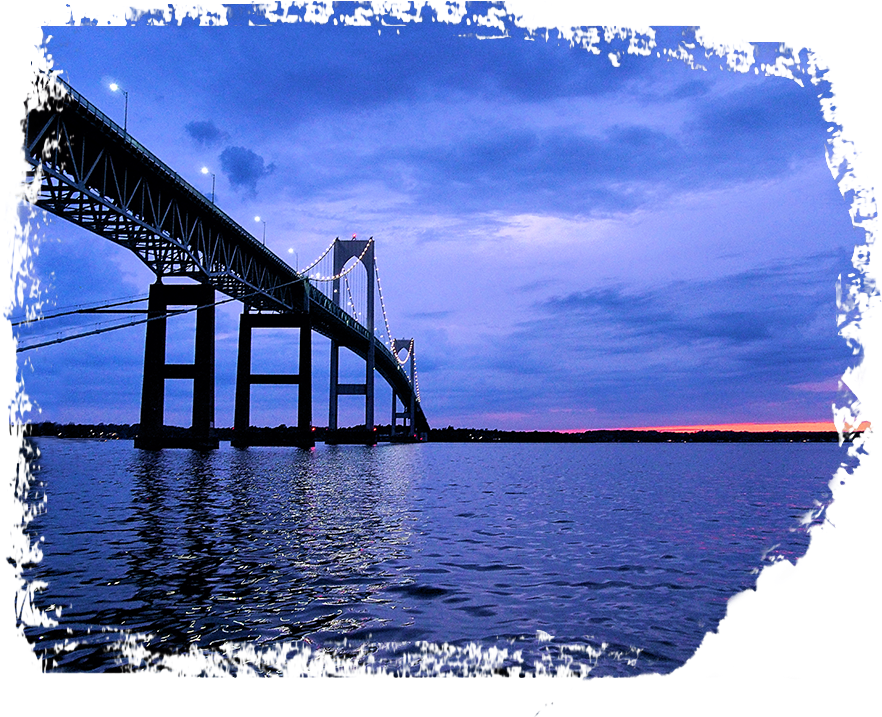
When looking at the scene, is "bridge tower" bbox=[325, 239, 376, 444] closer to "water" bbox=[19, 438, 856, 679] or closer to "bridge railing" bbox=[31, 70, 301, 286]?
"bridge railing" bbox=[31, 70, 301, 286]

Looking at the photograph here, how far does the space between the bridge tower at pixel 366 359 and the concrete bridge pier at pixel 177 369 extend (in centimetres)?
2313

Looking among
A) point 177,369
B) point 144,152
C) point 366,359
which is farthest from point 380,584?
point 366,359

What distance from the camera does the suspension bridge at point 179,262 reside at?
2478 centimetres

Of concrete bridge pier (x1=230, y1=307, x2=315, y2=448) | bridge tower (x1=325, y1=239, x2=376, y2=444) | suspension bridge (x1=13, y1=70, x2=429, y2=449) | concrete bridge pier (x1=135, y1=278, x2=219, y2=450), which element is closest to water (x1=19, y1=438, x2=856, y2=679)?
suspension bridge (x1=13, y1=70, x2=429, y2=449)

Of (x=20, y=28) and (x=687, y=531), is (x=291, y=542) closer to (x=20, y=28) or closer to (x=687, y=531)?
(x=687, y=531)

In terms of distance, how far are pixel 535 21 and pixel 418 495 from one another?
60.8ft

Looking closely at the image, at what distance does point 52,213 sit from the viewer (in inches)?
1084

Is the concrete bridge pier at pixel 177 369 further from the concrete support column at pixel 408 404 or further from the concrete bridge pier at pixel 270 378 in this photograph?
the concrete support column at pixel 408 404

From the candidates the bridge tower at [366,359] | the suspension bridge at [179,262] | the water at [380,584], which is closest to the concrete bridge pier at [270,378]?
the suspension bridge at [179,262]

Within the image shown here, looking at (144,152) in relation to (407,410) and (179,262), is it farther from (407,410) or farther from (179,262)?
(407,410)

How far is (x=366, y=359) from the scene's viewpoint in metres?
69.4

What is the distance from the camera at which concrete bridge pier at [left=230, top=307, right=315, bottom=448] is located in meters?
49.4

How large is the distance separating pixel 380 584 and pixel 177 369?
125 feet

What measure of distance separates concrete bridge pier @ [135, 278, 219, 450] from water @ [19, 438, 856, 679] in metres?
25.8
